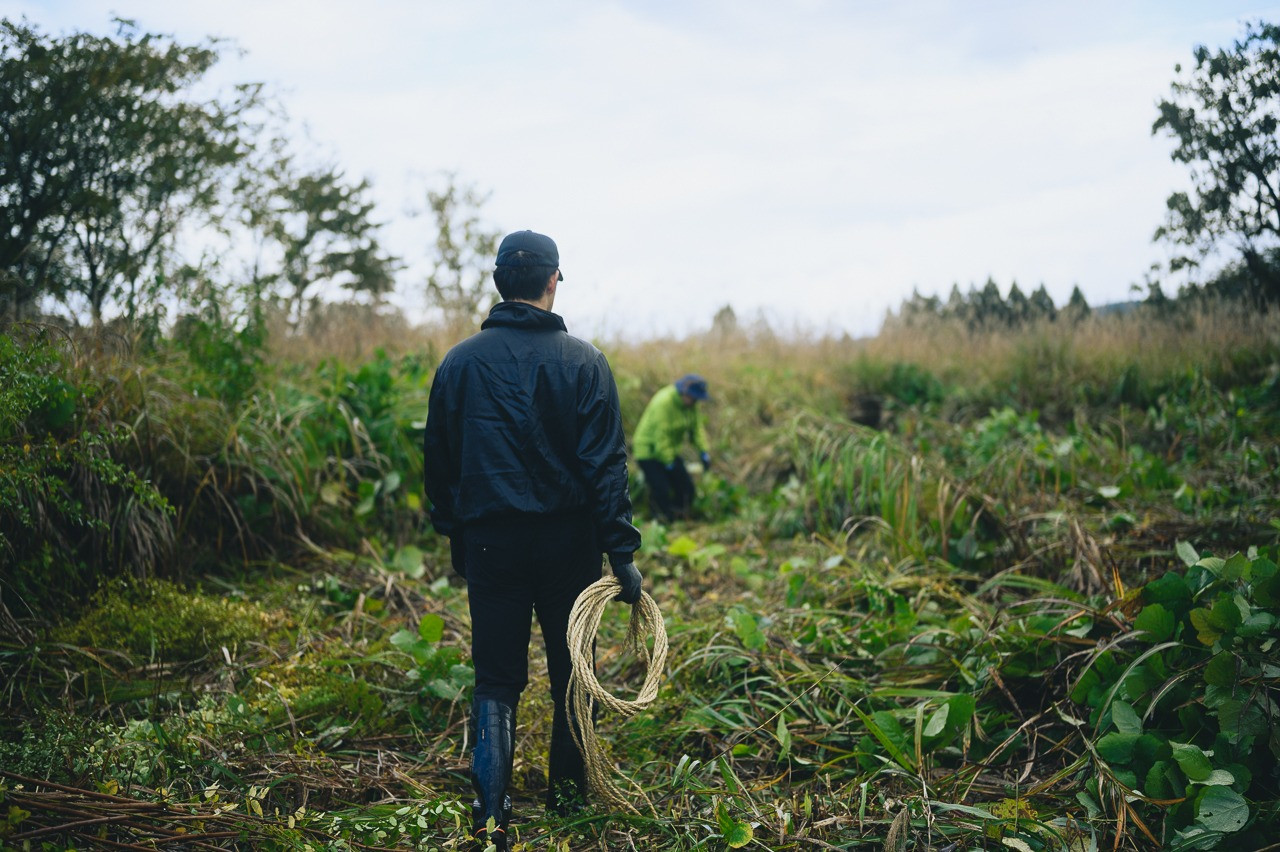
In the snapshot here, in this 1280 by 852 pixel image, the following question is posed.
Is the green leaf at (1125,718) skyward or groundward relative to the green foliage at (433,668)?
groundward

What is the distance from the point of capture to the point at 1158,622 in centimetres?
262

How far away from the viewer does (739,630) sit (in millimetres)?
3580

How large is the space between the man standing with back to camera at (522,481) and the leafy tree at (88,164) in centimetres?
347

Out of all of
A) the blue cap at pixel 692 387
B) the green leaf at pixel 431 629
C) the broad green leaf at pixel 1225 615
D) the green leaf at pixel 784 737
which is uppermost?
the blue cap at pixel 692 387

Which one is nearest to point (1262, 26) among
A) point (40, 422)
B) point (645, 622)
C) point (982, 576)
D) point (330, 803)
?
point (982, 576)

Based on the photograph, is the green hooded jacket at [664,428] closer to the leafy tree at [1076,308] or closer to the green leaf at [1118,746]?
the green leaf at [1118,746]

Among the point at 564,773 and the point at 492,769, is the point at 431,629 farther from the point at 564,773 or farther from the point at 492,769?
the point at 492,769

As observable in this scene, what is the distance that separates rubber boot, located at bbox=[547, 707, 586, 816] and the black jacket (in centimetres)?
→ 64

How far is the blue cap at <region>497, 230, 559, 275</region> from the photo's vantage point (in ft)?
8.49

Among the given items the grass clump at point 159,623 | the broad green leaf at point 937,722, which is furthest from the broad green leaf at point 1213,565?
the grass clump at point 159,623

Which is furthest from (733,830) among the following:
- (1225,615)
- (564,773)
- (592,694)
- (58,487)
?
(58,487)

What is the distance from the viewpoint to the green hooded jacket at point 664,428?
24.8 ft

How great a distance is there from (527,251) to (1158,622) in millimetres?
2460

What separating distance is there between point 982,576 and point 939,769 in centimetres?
193
